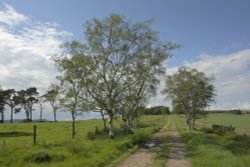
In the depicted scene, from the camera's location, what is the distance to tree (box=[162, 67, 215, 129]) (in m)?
71.6

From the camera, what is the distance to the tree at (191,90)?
7156 centimetres

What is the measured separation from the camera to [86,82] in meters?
39.9

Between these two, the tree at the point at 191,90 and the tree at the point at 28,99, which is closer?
the tree at the point at 191,90

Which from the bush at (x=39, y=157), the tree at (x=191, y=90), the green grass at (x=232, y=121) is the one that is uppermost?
the tree at (x=191, y=90)

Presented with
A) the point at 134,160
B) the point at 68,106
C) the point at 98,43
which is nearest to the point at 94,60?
the point at 98,43

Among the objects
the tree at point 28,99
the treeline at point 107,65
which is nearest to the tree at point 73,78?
the treeline at point 107,65

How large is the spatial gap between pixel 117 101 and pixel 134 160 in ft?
62.7

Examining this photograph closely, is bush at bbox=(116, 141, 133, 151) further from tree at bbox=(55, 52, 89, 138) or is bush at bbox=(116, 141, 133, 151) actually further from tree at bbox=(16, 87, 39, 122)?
tree at bbox=(16, 87, 39, 122)

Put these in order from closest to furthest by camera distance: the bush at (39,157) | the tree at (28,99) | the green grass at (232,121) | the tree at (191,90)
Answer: the bush at (39,157) < the tree at (191,90) < the green grass at (232,121) < the tree at (28,99)

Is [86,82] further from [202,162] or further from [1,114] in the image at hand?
[1,114]

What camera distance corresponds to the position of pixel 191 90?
71.8 meters

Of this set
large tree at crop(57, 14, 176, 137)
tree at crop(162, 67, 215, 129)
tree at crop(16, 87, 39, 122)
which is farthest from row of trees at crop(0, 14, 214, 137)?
tree at crop(16, 87, 39, 122)

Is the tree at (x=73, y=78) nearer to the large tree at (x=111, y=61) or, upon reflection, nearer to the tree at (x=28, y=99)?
the large tree at (x=111, y=61)

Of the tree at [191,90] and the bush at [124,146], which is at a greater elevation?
the tree at [191,90]
